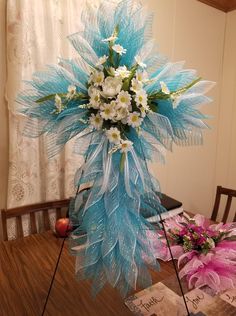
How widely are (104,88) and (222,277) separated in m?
0.84

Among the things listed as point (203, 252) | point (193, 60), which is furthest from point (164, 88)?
point (193, 60)

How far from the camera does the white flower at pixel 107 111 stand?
23.0 inches

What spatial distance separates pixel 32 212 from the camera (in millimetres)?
1463

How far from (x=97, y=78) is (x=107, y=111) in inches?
3.2

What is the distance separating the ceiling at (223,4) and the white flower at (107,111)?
7.17 feet

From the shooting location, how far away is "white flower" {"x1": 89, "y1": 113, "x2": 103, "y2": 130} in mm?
611

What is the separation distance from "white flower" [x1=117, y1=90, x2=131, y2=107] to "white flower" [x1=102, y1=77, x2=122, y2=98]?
12 millimetres

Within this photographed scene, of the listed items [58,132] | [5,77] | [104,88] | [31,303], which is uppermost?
[5,77]

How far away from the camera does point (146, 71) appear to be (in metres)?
0.64

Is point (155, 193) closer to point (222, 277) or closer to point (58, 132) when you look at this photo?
point (58, 132)

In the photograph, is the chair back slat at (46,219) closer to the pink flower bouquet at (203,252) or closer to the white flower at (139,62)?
the pink flower bouquet at (203,252)

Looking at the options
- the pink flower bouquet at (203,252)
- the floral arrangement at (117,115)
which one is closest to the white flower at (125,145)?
the floral arrangement at (117,115)

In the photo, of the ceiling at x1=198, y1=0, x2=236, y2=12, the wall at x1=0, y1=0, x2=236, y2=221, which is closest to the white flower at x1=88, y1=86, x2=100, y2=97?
the wall at x1=0, y1=0, x2=236, y2=221

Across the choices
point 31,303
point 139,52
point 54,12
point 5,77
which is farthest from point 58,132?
point 54,12
